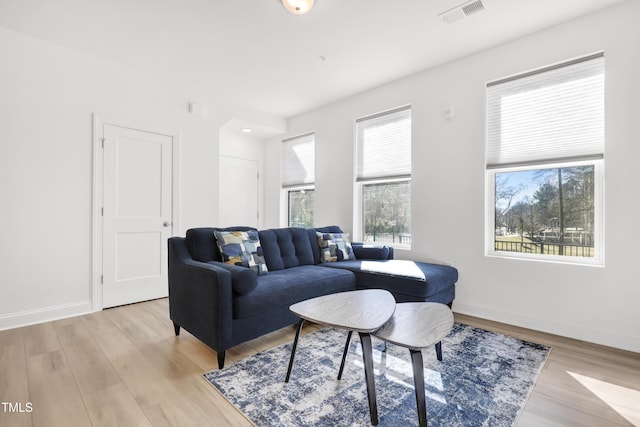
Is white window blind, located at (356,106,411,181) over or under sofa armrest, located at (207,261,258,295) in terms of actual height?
over

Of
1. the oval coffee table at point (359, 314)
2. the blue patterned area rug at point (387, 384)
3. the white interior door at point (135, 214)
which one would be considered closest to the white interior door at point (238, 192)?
the white interior door at point (135, 214)

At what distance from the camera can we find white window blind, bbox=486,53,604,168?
101 inches

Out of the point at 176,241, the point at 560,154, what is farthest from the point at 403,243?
the point at 176,241

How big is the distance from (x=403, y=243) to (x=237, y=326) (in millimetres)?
2349

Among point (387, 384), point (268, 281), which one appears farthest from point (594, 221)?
point (268, 281)

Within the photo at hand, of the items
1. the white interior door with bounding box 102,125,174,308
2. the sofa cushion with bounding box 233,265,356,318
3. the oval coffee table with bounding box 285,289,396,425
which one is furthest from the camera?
the white interior door with bounding box 102,125,174,308

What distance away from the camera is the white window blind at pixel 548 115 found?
8.40ft

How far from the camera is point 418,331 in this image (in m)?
1.61

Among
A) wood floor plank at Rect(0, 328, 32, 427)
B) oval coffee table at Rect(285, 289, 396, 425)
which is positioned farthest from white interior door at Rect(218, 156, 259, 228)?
oval coffee table at Rect(285, 289, 396, 425)

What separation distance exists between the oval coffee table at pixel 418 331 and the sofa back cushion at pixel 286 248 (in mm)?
1405

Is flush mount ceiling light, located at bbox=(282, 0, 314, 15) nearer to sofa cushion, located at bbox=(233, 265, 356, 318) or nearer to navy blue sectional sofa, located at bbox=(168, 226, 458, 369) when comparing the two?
navy blue sectional sofa, located at bbox=(168, 226, 458, 369)

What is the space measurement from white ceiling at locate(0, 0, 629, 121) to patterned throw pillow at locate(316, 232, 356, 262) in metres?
1.93

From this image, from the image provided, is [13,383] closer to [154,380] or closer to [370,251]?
[154,380]

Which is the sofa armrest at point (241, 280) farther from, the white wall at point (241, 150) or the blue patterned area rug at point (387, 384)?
the white wall at point (241, 150)
